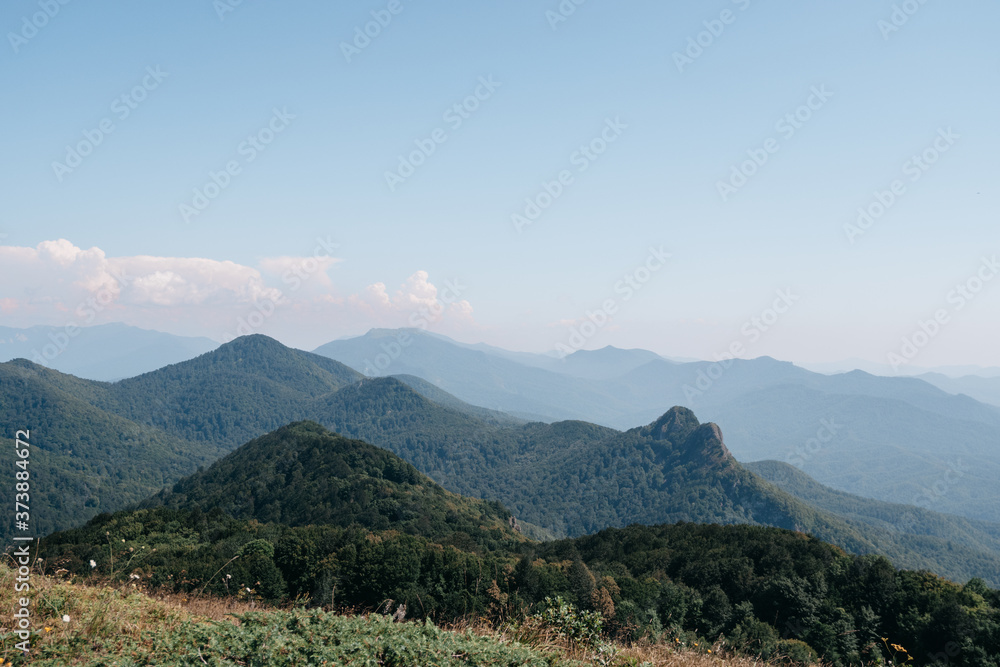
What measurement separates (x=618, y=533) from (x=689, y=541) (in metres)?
11.7

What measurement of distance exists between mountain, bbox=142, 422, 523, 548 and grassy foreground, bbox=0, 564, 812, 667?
67041mm

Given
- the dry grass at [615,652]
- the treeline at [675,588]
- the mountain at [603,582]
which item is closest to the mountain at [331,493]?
the mountain at [603,582]

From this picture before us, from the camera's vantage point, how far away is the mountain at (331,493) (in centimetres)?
8238

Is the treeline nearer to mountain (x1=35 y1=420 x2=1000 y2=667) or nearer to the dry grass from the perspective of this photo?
mountain (x1=35 y1=420 x2=1000 y2=667)

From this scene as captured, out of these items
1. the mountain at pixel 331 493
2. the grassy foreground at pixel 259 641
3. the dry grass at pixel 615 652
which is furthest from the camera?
the mountain at pixel 331 493

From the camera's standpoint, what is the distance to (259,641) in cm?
793

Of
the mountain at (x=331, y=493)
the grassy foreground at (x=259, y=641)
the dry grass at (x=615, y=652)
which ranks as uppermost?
the grassy foreground at (x=259, y=641)

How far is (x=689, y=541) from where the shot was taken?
5344 cm

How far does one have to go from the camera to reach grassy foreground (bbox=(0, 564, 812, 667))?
7578mm

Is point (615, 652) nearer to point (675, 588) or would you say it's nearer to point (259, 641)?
point (259, 641)

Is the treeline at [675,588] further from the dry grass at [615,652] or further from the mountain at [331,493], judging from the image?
the mountain at [331,493]

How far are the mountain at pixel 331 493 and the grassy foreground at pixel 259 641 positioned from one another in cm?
6704

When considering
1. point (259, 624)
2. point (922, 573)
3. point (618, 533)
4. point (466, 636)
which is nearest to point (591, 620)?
→ point (466, 636)

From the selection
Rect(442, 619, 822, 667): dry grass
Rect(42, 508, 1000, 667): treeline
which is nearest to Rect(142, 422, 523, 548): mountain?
Rect(42, 508, 1000, 667): treeline
